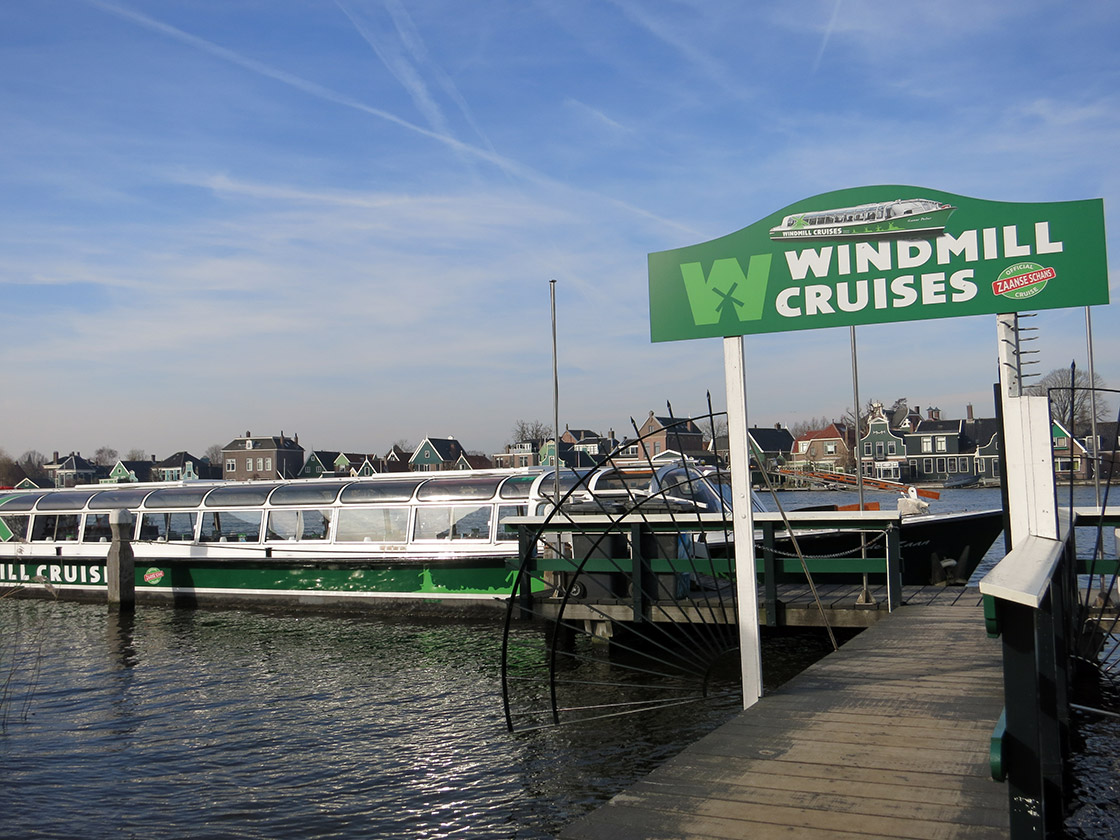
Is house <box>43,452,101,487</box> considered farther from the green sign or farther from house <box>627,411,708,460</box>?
the green sign

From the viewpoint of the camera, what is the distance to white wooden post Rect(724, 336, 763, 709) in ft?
23.6

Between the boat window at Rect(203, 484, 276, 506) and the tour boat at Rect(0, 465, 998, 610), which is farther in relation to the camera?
the boat window at Rect(203, 484, 276, 506)

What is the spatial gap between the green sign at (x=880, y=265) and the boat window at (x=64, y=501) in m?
21.2

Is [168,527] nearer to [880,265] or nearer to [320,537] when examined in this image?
[320,537]

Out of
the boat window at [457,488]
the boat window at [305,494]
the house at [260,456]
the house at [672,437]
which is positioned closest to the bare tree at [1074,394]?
Answer: the house at [672,437]

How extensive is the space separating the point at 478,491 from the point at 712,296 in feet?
38.8

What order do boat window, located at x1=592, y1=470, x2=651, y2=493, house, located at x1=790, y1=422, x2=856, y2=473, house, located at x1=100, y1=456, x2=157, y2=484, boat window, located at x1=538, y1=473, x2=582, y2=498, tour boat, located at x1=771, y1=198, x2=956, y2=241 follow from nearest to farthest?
tour boat, located at x1=771, y1=198, x2=956, y2=241, boat window, located at x1=592, y1=470, x2=651, y2=493, boat window, located at x1=538, y1=473, x2=582, y2=498, house, located at x1=790, y1=422, x2=856, y2=473, house, located at x1=100, y1=456, x2=157, y2=484

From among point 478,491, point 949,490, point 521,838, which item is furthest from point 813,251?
point 949,490

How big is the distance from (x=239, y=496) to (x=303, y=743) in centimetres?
1240

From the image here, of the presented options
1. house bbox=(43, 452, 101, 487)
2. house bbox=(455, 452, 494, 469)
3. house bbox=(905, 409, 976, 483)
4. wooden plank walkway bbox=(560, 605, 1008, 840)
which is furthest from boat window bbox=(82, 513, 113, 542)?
house bbox=(43, 452, 101, 487)

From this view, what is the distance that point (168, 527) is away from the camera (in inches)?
897

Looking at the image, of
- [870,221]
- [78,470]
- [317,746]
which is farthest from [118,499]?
[78,470]

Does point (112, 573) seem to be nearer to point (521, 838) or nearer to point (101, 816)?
point (101, 816)

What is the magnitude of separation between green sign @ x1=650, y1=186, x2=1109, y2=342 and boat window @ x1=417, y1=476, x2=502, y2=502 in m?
11.5
